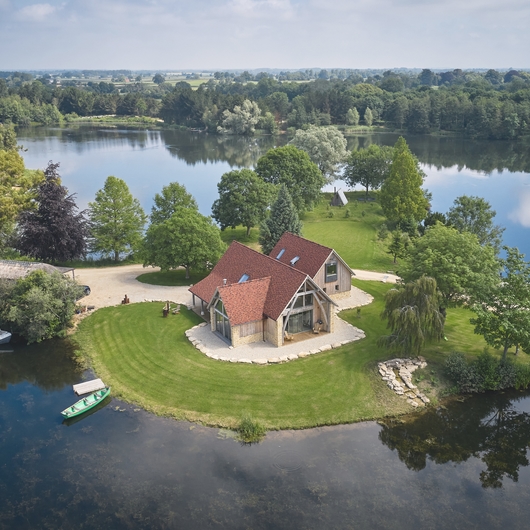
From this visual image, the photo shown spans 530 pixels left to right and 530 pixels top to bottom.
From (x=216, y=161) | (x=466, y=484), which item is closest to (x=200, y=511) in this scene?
(x=466, y=484)

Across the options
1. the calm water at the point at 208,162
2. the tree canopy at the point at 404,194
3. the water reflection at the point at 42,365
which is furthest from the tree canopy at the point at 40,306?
the tree canopy at the point at 404,194

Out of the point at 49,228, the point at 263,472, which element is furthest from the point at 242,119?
the point at 263,472

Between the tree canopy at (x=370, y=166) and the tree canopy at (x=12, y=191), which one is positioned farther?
the tree canopy at (x=370, y=166)

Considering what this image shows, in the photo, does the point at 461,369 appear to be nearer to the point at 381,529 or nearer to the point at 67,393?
the point at 381,529

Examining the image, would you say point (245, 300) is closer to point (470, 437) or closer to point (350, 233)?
point (470, 437)

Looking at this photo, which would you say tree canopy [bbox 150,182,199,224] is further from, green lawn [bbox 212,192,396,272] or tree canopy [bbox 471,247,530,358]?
tree canopy [bbox 471,247,530,358]

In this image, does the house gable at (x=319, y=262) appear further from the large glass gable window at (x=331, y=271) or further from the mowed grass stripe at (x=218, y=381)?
the mowed grass stripe at (x=218, y=381)

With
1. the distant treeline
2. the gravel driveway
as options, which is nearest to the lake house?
the gravel driveway
